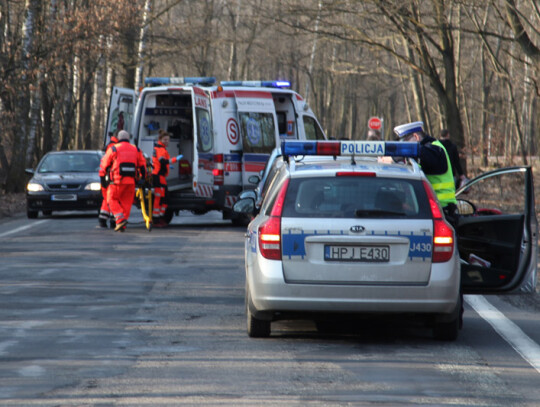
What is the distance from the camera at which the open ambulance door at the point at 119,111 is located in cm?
1991

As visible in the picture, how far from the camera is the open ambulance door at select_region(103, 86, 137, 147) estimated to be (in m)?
19.9

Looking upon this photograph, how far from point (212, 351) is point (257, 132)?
11808 millimetres

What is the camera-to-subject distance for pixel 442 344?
7.70m

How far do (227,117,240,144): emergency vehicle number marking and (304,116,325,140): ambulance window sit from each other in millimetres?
1774

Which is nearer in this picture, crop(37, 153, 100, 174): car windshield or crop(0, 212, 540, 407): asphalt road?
crop(0, 212, 540, 407): asphalt road

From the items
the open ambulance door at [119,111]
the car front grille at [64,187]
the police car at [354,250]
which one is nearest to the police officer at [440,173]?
the police car at [354,250]

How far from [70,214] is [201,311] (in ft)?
47.0

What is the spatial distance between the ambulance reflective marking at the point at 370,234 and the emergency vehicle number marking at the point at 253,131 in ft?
37.3

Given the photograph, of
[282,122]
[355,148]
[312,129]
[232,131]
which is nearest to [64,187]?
[232,131]

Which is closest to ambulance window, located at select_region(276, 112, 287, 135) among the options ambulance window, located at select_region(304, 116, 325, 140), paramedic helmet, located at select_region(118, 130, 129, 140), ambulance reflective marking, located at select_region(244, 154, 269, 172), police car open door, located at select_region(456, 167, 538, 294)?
ambulance window, located at select_region(304, 116, 325, 140)

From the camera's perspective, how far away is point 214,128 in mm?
18297

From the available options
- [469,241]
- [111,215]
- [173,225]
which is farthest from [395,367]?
[173,225]

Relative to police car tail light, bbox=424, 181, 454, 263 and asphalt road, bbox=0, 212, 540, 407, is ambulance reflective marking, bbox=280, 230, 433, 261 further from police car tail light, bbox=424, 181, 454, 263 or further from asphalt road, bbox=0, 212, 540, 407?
asphalt road, bbox=0, 212, 540, 407

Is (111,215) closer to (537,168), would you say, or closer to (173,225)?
(173,225)
